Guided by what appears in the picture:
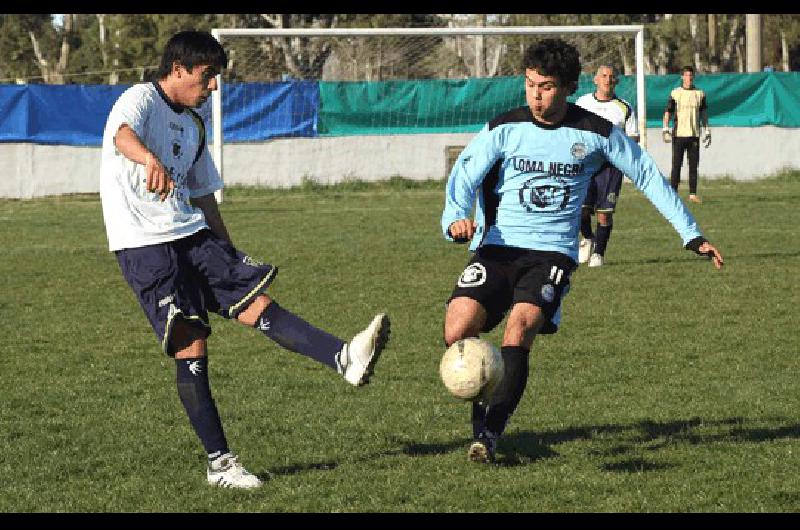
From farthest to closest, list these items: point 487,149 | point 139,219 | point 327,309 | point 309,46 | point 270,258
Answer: point 309,46, point 270,258, point 327,309, point 487,149, point 139,219

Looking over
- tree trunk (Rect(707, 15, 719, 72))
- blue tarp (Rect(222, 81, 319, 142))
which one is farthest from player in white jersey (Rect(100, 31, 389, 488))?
tree trunk (Rect(707, 15, 719, 72))

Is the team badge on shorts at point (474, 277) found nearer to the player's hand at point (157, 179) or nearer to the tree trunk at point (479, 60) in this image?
the player's hand at point (157, 179)

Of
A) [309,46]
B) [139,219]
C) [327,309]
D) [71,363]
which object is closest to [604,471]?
[139,219]

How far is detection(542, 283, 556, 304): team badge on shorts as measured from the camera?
6887 mm

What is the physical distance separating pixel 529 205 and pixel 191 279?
1.64 m

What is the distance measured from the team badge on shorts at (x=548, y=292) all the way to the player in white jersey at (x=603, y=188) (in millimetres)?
8223

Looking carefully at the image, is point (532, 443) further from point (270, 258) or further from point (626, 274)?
point (270, 258)

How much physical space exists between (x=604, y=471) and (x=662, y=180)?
145cm

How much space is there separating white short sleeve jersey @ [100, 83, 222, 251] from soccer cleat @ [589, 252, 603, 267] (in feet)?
30.7

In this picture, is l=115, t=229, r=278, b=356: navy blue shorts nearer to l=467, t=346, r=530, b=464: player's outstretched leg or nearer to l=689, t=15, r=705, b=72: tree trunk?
l=467, t=346, r=530, b=464: player's outstretched leg

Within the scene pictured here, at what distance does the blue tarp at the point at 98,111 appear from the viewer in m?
29.2

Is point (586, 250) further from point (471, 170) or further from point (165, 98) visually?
point (165, 98)

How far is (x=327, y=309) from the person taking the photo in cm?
1277

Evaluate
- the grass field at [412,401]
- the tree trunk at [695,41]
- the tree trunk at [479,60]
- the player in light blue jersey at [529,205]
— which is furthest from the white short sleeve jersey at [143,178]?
the tree trunk at [695,41]
